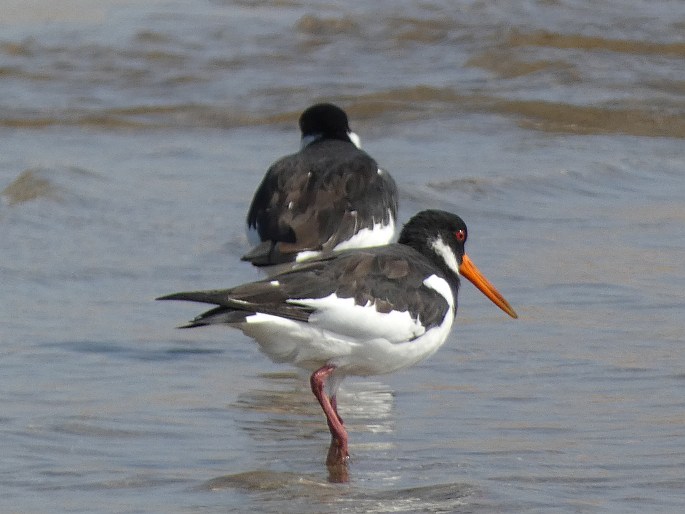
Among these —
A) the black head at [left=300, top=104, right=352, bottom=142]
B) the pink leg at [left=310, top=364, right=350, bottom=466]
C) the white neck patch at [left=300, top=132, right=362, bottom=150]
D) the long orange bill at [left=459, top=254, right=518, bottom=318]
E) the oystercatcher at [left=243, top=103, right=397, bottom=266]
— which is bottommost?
the pink leg at [left=310, top=364, right=350, bottom=466]

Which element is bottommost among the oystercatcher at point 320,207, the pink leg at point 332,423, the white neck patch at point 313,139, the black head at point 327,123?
the pink leg at point 332,423

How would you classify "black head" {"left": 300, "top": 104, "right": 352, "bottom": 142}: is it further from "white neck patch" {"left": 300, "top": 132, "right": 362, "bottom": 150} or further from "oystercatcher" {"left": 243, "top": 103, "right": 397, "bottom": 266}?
"oystercatcher" {"left": 243, "top": 103, "right": 397, "bottom": 266}

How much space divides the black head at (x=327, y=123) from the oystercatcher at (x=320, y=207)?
389 mm

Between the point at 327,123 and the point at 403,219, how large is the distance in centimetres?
104

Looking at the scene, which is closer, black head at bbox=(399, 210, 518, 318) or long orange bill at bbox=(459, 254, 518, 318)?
black head at bbox=(399, 210, 518, 318)

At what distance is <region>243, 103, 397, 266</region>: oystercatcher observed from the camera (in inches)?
249

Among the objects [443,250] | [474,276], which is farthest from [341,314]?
[474,276]

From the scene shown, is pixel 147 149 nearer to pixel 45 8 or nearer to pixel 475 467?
pixel 45 8

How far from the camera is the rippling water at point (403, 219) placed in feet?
15.2

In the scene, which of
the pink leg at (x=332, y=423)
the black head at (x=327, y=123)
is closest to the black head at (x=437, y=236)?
the pink leg at (x=332, y=423)

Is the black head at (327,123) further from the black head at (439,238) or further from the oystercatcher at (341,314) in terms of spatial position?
the oystercatcher at (341,314)

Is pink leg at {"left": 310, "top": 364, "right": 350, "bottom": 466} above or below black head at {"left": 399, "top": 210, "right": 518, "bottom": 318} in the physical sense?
below

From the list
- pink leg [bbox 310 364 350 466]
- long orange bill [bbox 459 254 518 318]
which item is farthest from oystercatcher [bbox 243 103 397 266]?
pink leg [bbox 310 364 350 466]

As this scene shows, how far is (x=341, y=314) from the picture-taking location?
4.79 metres
